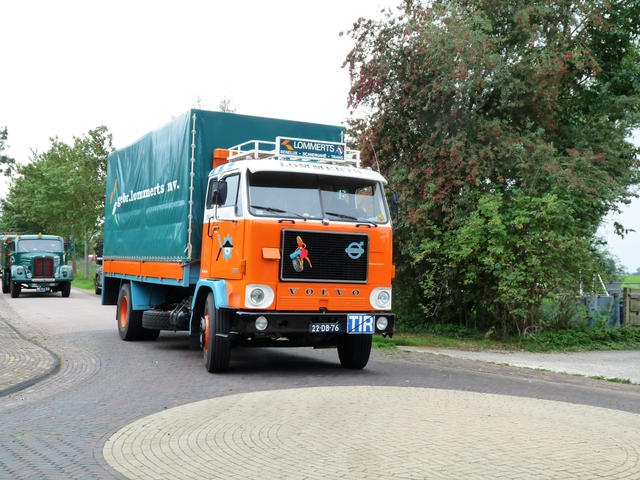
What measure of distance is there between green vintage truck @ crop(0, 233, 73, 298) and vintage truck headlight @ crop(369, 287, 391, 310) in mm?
24243

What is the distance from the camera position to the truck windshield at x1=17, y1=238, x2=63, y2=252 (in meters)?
33.6

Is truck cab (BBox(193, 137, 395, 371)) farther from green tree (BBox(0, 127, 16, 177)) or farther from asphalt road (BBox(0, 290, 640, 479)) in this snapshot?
green tree (BBox(0, 127, 16, 177))

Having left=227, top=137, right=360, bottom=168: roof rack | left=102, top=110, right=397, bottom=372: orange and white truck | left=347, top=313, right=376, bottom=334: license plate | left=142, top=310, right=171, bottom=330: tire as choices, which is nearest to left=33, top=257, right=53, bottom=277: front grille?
left=142, top=310, right=171, bottom=330: tire

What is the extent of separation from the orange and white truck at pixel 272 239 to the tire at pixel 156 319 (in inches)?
11.2

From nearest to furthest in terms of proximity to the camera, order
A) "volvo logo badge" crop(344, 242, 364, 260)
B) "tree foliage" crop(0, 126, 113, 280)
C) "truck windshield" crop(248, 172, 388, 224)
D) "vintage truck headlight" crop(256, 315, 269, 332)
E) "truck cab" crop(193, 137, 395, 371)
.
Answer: "vintage truck headlight" crop(256, 315, 269, 332), "truck cab" crop(193, 137, 395, 371), "truck windshield" crop(248, 172, 388, 224), "volvo logo badge" crop(344, 242, 364, 260), "tree foliage" crop(0, 126, 113, 280)

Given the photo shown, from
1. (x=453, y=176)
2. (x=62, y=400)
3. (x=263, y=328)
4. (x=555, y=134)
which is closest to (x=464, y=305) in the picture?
(x=453, y=176)

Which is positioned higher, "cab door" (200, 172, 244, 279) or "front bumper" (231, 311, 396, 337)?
"cab door" (200, 172, 244, 279)

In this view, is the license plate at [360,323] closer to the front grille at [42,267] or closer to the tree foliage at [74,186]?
the front grille at [42,267]

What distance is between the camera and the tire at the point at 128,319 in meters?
14.7

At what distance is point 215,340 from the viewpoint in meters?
10.5

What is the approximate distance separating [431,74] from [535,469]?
40.2 ft

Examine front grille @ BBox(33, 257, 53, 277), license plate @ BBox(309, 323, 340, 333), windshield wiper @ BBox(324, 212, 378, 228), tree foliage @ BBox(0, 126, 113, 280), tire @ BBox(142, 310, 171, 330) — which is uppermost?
tree foliage @ BBox(0, 126, 113, 280)

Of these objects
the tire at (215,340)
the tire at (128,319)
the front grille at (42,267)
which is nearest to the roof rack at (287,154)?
the tire at (215,340)

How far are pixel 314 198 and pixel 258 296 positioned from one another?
164 cm
